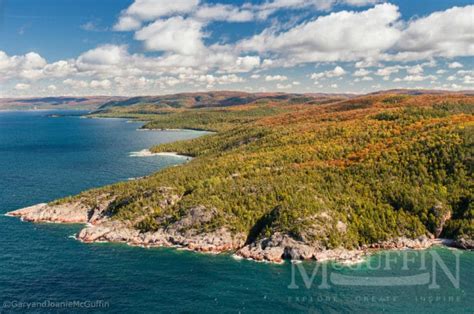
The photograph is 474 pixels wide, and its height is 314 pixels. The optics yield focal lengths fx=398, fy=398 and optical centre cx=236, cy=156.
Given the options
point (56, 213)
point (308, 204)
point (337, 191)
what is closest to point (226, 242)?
point (308, 204)

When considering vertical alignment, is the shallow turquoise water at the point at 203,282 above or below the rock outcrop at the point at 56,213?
below

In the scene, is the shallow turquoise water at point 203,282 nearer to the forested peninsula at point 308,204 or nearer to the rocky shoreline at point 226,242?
the rocky shoreline at point 226,242

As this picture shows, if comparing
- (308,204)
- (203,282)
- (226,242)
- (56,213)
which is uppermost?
(308,204)

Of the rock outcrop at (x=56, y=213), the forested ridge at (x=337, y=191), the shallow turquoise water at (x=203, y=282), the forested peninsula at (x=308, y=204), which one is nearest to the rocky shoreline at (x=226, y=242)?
the forested peninsula at (x=308, y=204)

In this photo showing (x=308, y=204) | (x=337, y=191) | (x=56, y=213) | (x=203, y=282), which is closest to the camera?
(x=203, y=282)

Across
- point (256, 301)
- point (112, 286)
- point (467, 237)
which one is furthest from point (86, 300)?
point (467, 237)

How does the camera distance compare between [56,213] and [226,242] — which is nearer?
[226,242]

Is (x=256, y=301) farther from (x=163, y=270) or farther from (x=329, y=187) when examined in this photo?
(x=329, y=187)

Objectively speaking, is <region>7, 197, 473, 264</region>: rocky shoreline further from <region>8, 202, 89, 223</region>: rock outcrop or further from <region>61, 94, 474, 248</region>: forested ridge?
<region>8, 202, 89, 223</region>: rock outcrop

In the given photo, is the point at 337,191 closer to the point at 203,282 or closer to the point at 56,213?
the point at 203,282
